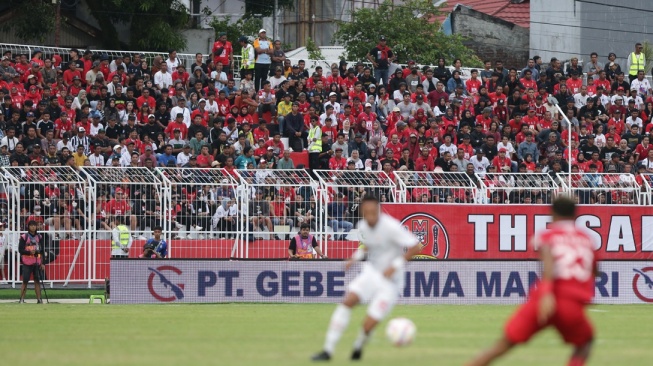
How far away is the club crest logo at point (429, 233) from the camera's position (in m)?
28.2

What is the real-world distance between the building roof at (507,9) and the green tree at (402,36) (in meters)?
7.68

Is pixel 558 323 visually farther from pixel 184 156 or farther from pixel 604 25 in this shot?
pixel 604 25

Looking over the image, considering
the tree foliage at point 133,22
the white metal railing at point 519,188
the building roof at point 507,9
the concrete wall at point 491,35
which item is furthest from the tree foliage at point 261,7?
the white metal railing at point 519,188

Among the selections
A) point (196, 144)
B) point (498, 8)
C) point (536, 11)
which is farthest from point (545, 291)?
point (498, 8)

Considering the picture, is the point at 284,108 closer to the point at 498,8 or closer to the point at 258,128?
the point at 258,128

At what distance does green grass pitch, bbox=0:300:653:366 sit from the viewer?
12.9 m

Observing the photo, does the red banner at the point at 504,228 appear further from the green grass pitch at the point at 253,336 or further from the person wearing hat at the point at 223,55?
the person wearing hat at the point at 223,55

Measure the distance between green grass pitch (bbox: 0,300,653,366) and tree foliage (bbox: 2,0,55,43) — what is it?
19974 millimetres

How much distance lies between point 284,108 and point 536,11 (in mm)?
27026

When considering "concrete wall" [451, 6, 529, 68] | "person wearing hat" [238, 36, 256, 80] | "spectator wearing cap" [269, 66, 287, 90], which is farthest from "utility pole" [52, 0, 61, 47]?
"concrete wall" [451, 6, 529, 68]

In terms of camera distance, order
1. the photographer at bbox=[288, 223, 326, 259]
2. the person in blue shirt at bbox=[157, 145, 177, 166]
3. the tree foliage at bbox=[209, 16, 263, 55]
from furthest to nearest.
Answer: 1. the tree foliage at bbox=[209, 16, 263, 55]
2. the person in blue shirt at bbox=[157, 145, 177, 166]
3. the photographer at bbox=[288, 223, 326, 259]

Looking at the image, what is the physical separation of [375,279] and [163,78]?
2254 cm

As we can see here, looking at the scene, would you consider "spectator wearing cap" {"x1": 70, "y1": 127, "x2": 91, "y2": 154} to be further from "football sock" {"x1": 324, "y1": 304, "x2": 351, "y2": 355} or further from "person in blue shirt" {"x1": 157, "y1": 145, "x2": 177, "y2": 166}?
"football sock" {"x1": 324, "y1": 304, "x2": 351, "y2": 355}

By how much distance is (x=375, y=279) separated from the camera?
12.9m
